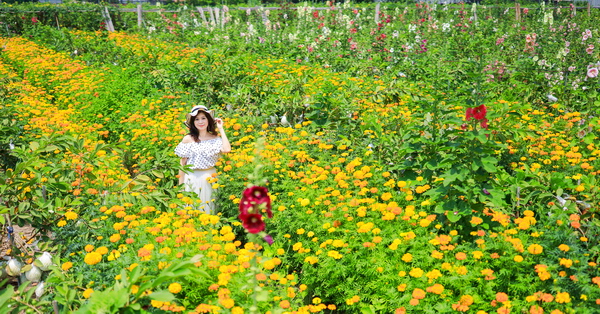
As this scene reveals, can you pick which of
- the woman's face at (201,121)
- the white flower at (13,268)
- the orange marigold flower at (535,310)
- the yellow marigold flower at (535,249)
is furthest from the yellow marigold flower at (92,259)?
the yellow marigold flower at (535,249)

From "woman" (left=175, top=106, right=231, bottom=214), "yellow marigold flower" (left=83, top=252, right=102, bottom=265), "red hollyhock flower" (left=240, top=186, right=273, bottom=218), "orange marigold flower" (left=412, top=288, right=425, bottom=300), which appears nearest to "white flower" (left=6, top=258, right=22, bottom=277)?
"yellow marigold flower" (left=83, top=252, right=102, bottom=265)

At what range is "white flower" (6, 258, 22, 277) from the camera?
2.94 metres

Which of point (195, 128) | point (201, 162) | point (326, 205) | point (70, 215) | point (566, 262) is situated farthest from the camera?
point (195, 128)

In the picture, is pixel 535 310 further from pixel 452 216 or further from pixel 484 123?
pixel 484 123

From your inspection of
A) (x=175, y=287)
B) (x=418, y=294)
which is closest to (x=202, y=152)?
(x=175, y=287)

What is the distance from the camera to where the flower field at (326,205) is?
2.57 m

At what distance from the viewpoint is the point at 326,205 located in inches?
147

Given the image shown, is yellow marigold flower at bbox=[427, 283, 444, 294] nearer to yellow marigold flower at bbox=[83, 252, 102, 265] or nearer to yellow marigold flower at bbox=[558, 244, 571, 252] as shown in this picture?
yellow marigold flower at bbox=[558, 244, 571, 252]

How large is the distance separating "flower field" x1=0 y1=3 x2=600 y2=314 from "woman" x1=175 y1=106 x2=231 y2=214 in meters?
0.13

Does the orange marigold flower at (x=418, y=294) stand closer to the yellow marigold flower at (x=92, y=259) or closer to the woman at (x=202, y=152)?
the yellow marigold flower at (x=92, y=259)

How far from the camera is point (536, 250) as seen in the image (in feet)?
8.63

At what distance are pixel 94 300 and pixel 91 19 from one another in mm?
18570

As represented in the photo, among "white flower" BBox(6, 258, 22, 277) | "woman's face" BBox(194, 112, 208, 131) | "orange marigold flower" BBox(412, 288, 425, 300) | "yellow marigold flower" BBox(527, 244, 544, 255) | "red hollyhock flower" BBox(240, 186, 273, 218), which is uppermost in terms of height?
"red hollyhock flower" BBox(240, 186, 273, 218)

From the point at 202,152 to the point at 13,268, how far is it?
6.61ft
